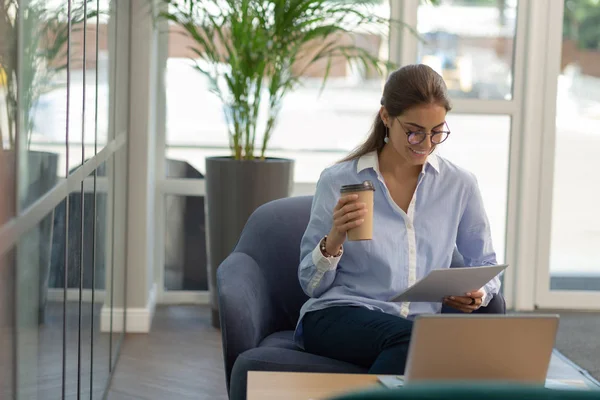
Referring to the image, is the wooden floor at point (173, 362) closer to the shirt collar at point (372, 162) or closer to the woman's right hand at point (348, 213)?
the shirt collar at point (372, 162)

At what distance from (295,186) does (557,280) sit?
62.7 inches

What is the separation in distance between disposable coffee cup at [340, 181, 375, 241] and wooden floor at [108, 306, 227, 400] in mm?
1571

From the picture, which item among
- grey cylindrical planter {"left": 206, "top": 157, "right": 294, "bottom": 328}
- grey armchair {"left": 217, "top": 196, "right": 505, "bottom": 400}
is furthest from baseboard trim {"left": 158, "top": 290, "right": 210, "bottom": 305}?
grey armchair {"left": 217, "top": 196, "right": 505, "bottom": 400}

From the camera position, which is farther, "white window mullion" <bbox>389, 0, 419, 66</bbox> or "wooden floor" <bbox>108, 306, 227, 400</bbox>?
"white window mullion" <bbox>389, 0, 419, 66</bbox>

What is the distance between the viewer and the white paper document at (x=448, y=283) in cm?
217

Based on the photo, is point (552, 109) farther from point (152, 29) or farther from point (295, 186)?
point (152, 29)

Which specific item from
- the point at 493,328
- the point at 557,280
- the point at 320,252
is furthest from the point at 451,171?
the point at 557,280

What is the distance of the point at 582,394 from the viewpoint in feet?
2.34

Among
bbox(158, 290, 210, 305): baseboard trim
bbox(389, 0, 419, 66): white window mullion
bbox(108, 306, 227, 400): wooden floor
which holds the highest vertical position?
bbox(389, 0, 419, 66): white window mullion

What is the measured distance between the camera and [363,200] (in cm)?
226

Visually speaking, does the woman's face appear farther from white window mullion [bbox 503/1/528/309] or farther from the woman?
white window mullion [bbox 503/1/528/309]

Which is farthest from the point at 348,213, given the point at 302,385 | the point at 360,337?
the point at 302,385

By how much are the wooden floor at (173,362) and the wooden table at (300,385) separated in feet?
5.70

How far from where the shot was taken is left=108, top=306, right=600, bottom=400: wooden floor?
12.2 ft
